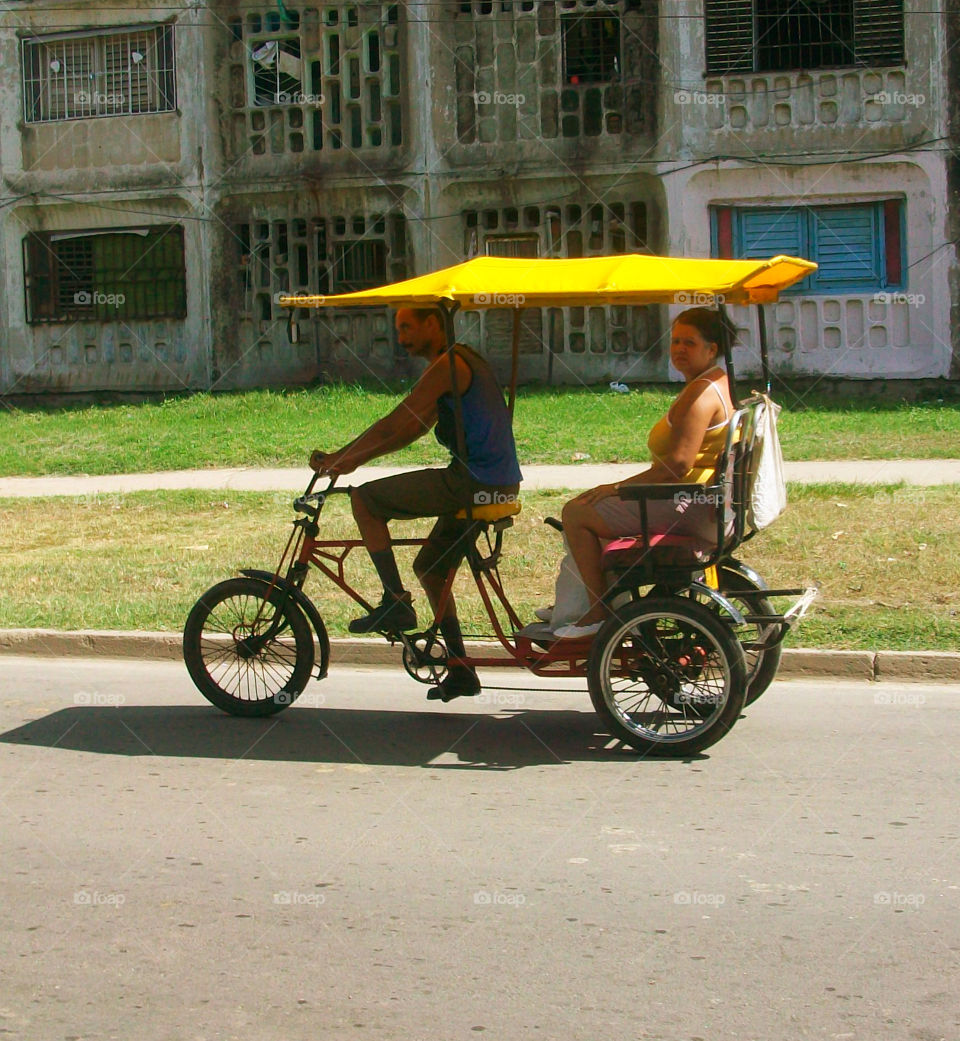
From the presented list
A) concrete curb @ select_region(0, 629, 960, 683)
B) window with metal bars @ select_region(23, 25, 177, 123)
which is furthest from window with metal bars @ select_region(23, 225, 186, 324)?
concrete curb @ select_region(0, 629, 960, 683)

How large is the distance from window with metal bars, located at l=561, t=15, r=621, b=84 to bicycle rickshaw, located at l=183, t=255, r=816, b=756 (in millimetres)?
14368

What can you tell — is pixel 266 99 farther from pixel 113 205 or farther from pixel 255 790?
pixel 255 790

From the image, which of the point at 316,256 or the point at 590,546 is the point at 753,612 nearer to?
the point at 590,546

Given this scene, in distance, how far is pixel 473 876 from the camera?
194 inches

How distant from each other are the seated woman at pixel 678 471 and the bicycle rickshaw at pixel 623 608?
2.6 inches

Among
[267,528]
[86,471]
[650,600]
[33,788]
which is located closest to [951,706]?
[650,600]

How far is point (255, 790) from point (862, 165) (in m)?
16.0

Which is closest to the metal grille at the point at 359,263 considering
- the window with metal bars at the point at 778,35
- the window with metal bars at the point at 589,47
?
the window with metal bars at the point at 589,47

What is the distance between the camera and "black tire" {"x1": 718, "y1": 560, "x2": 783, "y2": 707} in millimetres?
6773

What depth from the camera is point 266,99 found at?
869 inches

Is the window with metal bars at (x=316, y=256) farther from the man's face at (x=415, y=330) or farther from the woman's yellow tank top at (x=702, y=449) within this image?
the woman's yellow tank top at (x=702, y=449)

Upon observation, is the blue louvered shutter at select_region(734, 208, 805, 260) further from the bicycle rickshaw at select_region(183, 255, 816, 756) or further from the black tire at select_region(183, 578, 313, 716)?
the black tire at select_region(183, 578, 313, 716)

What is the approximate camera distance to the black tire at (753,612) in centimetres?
677

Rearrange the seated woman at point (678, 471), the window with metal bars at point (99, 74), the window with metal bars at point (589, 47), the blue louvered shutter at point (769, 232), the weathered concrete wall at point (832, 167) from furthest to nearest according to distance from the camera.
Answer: the window with metal bars at point (99, 74) → the window with metal bars at point (589, 47) → the blue louvered shutter at point (769, 232) → the weathered concrete wall at point (832, 167) → the seated woman at point (678, 471)
